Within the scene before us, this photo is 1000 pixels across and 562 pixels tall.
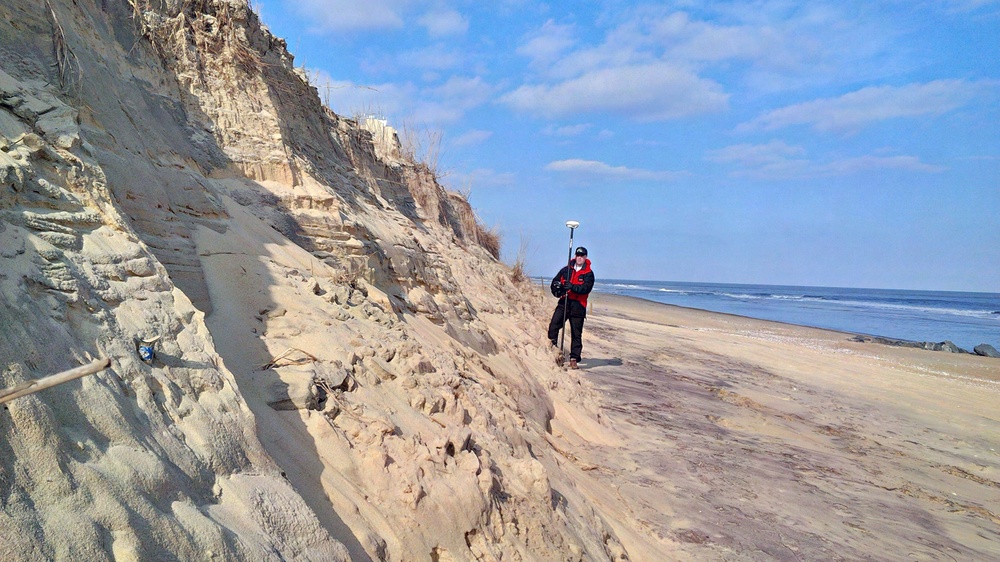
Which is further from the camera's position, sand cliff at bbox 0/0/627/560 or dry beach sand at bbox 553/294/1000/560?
dry beach sand at bbox 553/294/1000/560

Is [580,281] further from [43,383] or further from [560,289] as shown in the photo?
[43,383]

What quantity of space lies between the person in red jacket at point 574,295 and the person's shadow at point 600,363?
16.2 inches

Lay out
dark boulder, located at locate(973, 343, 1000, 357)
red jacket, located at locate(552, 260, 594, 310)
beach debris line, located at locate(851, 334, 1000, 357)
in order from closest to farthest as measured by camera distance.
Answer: red jacket, located at locate(552, 260, 594, 310) < dark boulder, located at locate(973, 343, 1000, 357) < beach debris line, located at locate(851, 334, 1000, 357)

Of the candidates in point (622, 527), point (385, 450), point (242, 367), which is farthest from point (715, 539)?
point (242, 367)

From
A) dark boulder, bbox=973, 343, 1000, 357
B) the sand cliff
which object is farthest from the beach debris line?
the sand cliff

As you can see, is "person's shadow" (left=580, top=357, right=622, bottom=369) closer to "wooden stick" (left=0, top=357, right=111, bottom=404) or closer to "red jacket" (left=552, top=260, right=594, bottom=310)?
"red jacket" (left=552, top=260, right=594, bottom=310)

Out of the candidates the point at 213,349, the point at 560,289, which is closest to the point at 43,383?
the point at 213,349

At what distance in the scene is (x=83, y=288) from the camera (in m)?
1.98

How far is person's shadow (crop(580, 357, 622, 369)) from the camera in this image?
7930 millimetres

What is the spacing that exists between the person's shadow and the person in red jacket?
412 millimetres

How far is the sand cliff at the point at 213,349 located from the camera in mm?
1600

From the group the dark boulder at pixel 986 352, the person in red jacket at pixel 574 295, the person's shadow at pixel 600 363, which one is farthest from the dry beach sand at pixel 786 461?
the dark boulder at pixel 986 352

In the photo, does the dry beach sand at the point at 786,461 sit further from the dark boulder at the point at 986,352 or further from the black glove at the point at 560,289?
the dark boulder at the point at 986,352

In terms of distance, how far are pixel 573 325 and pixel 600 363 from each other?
102 cm
